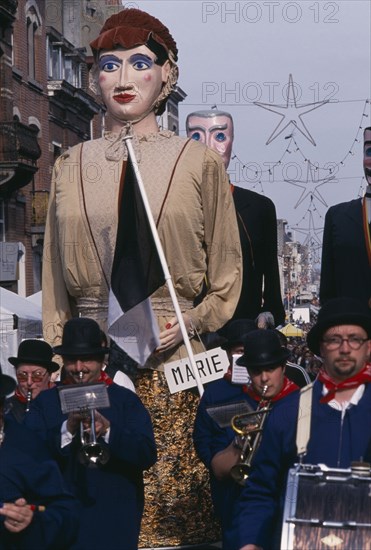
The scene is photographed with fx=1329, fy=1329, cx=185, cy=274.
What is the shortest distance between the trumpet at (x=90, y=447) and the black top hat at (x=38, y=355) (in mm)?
1907

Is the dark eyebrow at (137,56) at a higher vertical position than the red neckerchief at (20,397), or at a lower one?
higher

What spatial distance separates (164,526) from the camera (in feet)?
24.4

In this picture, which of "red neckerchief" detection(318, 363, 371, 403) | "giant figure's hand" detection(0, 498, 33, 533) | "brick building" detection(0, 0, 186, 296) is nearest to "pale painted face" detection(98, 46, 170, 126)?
"red neckerchief" detection(318, 363, 371, 403)

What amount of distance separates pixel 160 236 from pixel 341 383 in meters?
2.36

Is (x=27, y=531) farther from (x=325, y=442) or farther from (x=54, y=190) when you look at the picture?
(x=54, y=190)

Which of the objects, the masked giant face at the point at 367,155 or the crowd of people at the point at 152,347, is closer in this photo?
the crowd of people at the point at 152,347

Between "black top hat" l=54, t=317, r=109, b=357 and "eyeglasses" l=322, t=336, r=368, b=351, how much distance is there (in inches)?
57.5

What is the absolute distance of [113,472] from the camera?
20.5ft

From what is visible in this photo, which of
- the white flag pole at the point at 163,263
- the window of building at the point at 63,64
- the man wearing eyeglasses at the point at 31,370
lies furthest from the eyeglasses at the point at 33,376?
the window of building at the point at 63,64

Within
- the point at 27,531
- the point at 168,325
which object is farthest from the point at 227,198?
the point at 27,531

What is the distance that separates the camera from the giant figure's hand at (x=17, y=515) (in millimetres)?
4605

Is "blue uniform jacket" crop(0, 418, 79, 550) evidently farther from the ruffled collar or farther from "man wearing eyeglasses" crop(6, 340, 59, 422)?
"man wearing eyeglasses" crop(6, 340, 59, 422)

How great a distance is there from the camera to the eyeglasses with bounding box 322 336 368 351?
17.5 feet

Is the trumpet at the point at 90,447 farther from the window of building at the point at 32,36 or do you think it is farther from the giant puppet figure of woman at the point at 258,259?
the window of building at the point at 32,36
